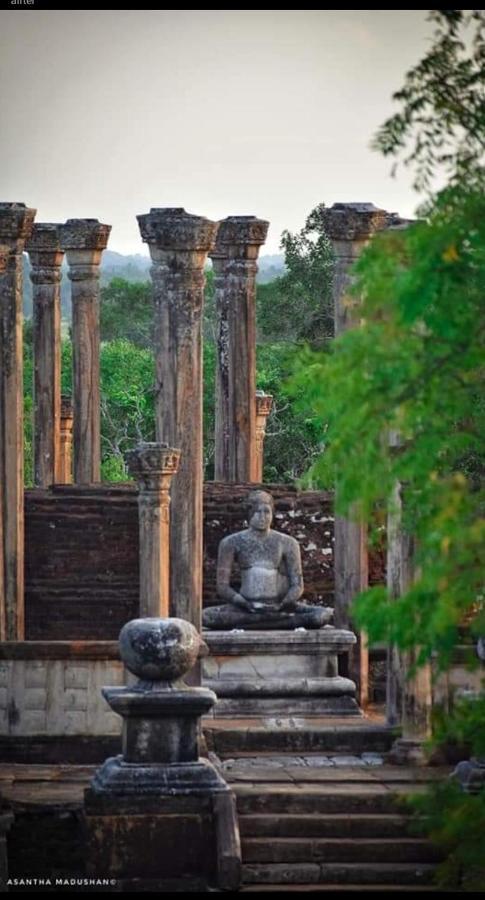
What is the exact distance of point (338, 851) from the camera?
19.0m

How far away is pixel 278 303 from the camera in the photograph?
45.2 meters

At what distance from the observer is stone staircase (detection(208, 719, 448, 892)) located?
61.4ft

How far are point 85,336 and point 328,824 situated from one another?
44.5ft

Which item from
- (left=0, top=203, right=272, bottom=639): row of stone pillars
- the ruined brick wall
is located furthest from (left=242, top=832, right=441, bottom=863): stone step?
the ruined brick wall

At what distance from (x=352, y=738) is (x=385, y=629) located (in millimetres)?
7806

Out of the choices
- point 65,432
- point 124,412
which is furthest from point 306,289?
point 65,432

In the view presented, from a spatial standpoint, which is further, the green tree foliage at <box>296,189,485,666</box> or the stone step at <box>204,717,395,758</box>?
the stone step at <box>204,717,395,758</box>

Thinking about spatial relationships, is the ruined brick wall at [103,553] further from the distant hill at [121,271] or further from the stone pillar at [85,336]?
the distant hill at [121,271]

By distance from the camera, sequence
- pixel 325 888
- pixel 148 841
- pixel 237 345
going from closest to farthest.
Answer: pixel 325 888
pixel 148 841
pixel 237 345

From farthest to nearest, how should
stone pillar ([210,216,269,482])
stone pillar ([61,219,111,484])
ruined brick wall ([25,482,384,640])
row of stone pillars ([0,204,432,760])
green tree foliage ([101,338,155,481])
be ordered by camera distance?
green tree foliage ([101,338,155,481]) < stone pillar ([61,219,111,484]) < stone pillar ([210,216,269,482]) < ruined brick wall ([25,482,384,640]) < row of stone pillars ([0,204,432,760])

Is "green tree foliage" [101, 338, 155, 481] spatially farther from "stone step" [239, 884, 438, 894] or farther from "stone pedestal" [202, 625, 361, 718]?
"stone step" [239, 884, 438, 894]

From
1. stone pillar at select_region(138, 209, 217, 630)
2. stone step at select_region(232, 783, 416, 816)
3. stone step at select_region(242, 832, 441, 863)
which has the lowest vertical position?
stone step at select_region(242, 832, 441, 863)

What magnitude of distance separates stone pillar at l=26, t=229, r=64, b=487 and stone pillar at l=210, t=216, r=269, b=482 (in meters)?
2.36

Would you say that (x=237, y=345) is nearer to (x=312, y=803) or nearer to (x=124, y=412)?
(x=312, y=803)
